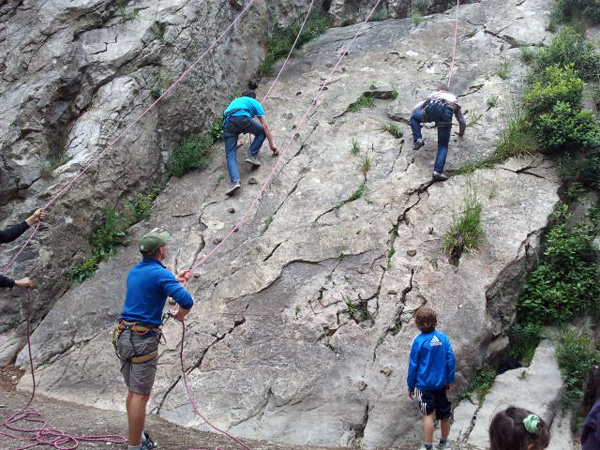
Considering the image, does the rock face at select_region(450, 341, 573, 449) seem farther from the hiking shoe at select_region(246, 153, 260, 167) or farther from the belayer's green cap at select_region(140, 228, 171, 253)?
the hiking shoe at select_region(246, 153, 260, 167)

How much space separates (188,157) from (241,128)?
0.97 metres

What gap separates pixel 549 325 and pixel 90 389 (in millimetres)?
4978

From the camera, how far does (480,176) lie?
23.6 feet

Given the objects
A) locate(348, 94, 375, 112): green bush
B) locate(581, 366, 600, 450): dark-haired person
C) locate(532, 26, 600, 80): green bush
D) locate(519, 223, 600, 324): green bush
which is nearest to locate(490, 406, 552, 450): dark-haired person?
locate(581, 366, 600, 450): dark-haired person

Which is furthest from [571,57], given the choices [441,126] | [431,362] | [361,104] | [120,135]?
[120,135]

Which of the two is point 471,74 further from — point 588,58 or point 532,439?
point 532,439

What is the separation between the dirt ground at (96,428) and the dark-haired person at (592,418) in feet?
9.55

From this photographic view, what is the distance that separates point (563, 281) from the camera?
6.14 metres

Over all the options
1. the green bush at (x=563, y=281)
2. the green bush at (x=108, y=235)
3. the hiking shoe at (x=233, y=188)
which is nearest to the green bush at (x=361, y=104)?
the hiking shoe at (x=233, y=188)

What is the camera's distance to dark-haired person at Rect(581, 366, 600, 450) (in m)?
2.16

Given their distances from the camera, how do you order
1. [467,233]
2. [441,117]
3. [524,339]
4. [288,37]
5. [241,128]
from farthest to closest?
1. [288,37]
2. [241,128]
3. [441,117]
4. [467,233]
5. [524,339]

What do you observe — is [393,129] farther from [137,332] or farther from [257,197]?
[137,332]

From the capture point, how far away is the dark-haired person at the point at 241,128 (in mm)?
7703

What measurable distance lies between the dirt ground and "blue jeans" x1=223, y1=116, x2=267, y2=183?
3.56 m
